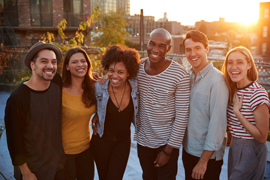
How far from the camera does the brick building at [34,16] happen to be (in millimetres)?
17031

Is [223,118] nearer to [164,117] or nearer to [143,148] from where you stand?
[164,117]

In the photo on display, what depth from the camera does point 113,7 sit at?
318 ft

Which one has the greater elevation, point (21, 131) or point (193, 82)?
point (193, 82)

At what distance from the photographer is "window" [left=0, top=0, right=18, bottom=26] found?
1692cm

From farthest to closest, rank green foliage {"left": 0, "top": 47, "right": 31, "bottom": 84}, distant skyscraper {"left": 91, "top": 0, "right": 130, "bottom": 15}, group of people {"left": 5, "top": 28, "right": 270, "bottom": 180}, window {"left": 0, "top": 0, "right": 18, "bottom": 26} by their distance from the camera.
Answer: distant skyscraper {"left": 91, "top": 0, "right": 130, "bottom": 15} < window {"left": 0, "top": 0, "right": 18, "bottom": 26} < green foliage {"left": 0, "top": 47, "right": 31, "bottom": 84} < group of people {"left": 5, "top": 28, "right": 270, "bottom": 180}

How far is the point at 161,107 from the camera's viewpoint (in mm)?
2547

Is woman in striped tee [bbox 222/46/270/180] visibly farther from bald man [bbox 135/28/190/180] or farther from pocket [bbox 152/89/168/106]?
pocket [bbox 152/89/168/106]

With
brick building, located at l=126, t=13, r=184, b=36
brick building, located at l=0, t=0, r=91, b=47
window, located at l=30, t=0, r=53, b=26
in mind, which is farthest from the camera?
brick building, located at l=126, t=13, r=184, b=36

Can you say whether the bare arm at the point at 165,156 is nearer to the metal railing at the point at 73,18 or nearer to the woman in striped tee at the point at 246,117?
the woman in striped tee at the point at 246,117

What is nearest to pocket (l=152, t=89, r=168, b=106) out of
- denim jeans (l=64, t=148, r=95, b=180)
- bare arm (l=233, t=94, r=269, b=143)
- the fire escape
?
bare arm (l=233, t=94, r=269, b=143)

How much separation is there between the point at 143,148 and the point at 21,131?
126 cm

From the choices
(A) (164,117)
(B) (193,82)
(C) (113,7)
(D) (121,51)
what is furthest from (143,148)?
(C) (113,7)

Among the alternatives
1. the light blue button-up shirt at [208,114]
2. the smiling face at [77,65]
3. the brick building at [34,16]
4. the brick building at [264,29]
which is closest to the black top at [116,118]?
the smiling face at [77,65]

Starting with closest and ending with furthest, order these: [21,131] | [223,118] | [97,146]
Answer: [21,131], [223,118], [97,146]
